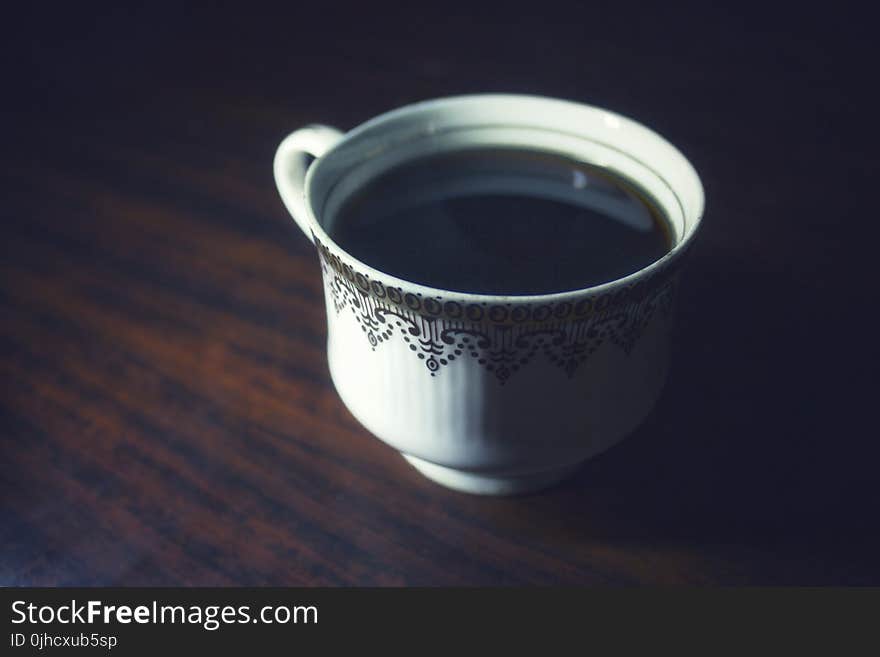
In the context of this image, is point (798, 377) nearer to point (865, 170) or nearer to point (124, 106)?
point (865, 170)

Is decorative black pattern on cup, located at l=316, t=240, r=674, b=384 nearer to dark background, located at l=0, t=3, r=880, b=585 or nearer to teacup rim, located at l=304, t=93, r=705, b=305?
teacup rim, located at l=304, t=93, r=705, b=305

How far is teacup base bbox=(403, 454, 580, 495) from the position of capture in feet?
1.41

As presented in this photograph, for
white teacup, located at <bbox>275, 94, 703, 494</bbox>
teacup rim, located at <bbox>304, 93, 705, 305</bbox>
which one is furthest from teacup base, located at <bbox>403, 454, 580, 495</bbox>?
teacup rim, located at <bbox>304, 93, 705, 305</bbox>

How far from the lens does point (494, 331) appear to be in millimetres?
333

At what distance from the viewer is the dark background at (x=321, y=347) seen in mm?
417

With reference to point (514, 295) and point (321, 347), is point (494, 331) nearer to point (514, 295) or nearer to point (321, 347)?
point (514, 295)

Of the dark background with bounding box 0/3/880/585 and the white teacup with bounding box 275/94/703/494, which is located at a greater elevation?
the white teacup with bounding box 275/94/703/494

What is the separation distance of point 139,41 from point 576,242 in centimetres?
67

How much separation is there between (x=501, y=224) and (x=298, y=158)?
0.10 metres

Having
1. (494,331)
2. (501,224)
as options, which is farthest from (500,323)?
(501,224)

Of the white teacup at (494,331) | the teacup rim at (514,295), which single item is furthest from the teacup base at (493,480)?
the teacup rim at (514,295)

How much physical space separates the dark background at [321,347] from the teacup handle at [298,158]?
0.12m

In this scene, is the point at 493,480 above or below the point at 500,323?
below

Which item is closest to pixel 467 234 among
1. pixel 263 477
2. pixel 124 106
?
pixel 263 477
